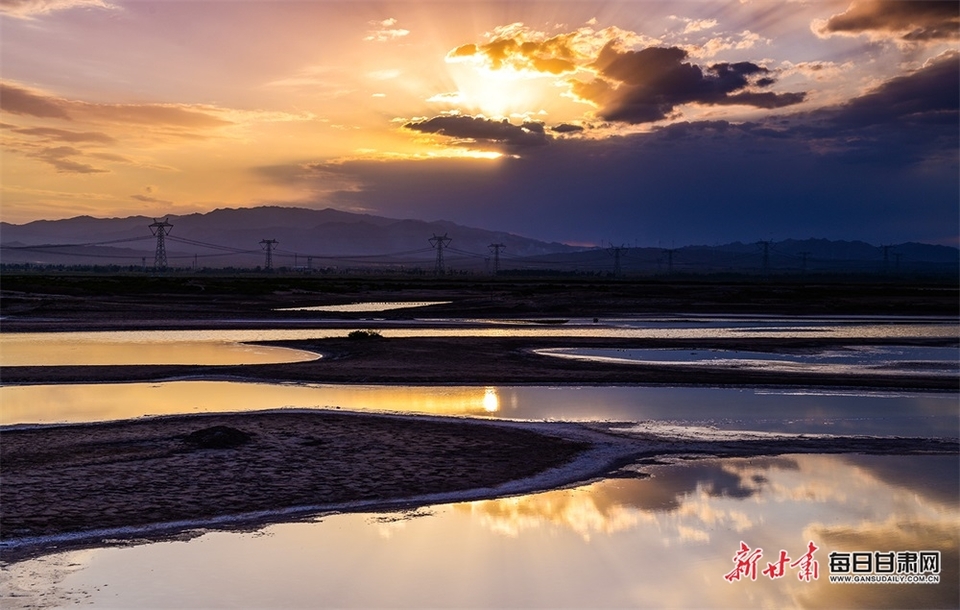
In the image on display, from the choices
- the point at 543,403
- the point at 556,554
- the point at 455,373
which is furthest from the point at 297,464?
the point at 455,373

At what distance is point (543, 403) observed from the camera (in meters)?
22.0

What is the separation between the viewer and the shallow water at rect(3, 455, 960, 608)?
940cm

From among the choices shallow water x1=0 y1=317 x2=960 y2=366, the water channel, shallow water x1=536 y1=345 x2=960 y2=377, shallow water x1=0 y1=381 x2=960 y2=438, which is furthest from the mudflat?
shallow water x1=536 y1=345 x2=960 y2=377

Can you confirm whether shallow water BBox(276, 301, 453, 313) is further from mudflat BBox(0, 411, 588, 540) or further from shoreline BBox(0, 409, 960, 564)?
mudflat BBox(0, 411, 588, 540)

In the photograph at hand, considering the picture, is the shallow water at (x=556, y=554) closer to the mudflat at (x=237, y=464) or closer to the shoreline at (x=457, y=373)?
the mudflat at (x=237, y=464)

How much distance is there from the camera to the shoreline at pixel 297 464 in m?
11.7

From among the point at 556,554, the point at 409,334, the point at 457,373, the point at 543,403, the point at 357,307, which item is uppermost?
the point at 357,307

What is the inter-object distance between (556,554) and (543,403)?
1135cm

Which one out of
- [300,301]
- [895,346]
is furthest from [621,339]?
[300,301]

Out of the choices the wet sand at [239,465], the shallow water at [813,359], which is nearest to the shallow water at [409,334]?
the shallow water at [813,359]

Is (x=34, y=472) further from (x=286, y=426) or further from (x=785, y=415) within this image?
(x=785, y=415)

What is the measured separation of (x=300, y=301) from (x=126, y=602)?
63.1 metres

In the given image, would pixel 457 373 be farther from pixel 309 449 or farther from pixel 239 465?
pixel 239 465

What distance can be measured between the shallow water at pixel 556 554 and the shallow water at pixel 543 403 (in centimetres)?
584
